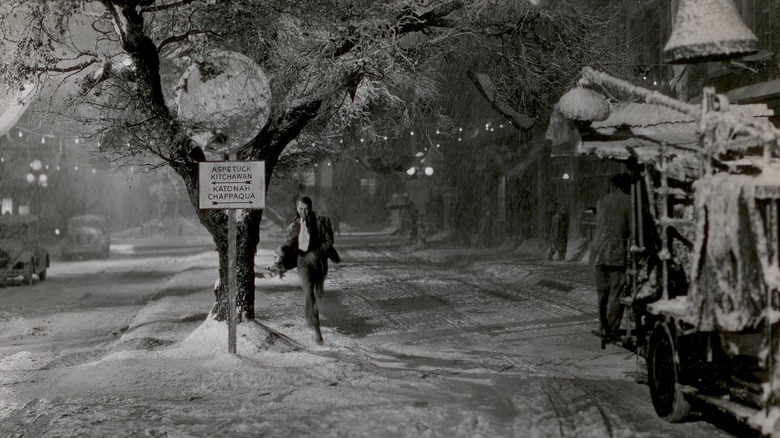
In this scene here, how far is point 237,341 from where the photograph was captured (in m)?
9.34

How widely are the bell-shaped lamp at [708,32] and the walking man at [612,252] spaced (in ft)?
6.25

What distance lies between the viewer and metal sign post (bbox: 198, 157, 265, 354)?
8.52 meters

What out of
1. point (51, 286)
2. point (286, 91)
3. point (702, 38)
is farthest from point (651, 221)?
point (51, 286)

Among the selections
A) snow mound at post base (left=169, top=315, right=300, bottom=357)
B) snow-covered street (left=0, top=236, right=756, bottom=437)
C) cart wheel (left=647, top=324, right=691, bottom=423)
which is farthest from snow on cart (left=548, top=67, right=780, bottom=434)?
snow mound at post base (left=169, top=315, right=300, bottom=357)

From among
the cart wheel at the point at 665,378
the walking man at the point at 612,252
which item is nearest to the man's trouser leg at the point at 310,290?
the walking man at the point at 612,252

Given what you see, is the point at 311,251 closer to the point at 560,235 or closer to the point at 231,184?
the point at 231,184

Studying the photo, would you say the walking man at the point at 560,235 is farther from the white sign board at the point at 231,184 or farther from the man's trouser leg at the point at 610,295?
the white sign board at the point at 231,184

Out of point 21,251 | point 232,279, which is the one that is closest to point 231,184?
point 232,279

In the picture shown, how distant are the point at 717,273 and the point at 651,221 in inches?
61.2

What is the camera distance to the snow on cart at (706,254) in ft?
15.3

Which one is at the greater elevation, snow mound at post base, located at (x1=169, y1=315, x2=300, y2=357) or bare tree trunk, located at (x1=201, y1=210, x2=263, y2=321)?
bare tree trunk, located at (x1=201, y1=210, x2=263, y2=321)

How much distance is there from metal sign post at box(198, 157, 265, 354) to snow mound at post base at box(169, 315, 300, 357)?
2.14 feet

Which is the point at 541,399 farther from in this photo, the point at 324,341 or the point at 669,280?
the point at 324,341

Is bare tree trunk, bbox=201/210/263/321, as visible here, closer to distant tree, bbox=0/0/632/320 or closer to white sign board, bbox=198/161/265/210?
distant tree, bbox=0/0/632/320
